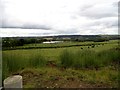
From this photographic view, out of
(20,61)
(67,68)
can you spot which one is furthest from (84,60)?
(20,61)

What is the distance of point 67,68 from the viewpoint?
25.6 feet

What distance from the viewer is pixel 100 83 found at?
5.55m

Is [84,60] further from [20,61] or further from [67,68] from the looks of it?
[20,61]

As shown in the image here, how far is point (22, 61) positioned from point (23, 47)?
441cm

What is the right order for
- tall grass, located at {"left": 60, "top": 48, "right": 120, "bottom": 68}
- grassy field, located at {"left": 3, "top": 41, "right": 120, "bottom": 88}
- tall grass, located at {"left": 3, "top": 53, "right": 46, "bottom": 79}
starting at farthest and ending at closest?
tall grass, located at {"left": 60, "top": 48, "right": 120, "bottom": 68} < tall grass, located at {"left": 3, "top": 53, "right": 46, "bottom": 79} < grassy field, located at {"left": 3, "top": 41, "right": 120, "bottom": 88}

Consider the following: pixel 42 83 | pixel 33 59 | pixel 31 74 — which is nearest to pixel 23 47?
pixel 33 59

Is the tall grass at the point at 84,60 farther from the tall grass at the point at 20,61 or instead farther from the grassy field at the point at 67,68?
the tall grass at the point at 20,61

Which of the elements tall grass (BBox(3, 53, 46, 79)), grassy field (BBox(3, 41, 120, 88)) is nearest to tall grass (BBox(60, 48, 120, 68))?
grassy field (BBox(3, 41, 120, 88))

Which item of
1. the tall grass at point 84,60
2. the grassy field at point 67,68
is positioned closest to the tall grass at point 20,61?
the grassy field at point 67,68

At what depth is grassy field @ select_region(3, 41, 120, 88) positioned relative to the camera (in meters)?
5.54

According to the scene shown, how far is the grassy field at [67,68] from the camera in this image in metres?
5.54

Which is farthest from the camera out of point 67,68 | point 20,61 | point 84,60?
point 84,60

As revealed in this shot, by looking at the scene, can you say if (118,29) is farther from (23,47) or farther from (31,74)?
(23,47)

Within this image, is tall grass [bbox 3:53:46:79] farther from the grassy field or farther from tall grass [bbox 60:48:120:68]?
tall grass [bbox 60:48:120:68]
